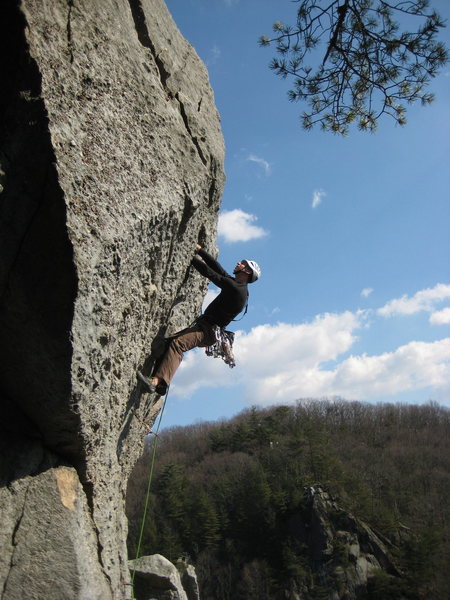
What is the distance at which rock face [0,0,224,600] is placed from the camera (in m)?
3.10

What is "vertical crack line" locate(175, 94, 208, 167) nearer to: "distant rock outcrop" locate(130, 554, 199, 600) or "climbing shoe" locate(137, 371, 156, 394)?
"climbing shoe" locate(137, 371, 156, 394)

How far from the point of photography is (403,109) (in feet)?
16.8

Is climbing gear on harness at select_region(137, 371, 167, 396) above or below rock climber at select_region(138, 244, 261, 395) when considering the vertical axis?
below

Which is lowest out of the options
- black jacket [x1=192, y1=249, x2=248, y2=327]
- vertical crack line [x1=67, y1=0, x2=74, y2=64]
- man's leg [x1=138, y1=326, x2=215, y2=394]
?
man's leg [x1=138, y1=326, x2=215, y2=394]

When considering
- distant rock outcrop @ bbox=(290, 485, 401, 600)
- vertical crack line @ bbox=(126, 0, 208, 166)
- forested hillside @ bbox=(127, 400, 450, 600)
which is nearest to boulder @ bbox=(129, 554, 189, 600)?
vertical crack line @ bbox=(126, 0, 208, 166)

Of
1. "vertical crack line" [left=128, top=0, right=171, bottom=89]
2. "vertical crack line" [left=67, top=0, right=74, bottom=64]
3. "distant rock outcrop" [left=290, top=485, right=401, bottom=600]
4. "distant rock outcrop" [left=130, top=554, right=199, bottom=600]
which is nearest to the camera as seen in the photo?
"vertical crack line" [left=67, top=0, right=74, bottom=64]

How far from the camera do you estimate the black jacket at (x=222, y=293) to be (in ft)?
16.7

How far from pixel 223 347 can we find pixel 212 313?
441 mm

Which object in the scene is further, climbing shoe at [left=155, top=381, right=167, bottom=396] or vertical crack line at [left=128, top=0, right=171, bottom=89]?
climbing shoe at [left=155, top=381, right=167, bottom=396]

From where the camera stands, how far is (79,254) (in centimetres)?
311

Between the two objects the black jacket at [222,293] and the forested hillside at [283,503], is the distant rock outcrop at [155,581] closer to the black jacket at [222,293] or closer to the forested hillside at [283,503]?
the black jacket at [222,293]

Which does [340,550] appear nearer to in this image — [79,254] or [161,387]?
[161,387]

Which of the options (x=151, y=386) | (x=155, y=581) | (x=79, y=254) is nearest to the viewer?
(x=79, y=254)

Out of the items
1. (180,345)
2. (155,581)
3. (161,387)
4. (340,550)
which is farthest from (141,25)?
(340,550)
